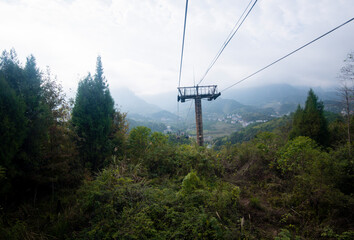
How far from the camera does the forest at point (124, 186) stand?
9.04ft

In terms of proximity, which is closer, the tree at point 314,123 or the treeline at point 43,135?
the treeline at point 43,135

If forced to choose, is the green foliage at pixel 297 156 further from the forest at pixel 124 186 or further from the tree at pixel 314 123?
the tree at pixel 314 123

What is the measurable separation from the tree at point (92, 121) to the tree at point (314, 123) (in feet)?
51.1

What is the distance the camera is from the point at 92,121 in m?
5.29

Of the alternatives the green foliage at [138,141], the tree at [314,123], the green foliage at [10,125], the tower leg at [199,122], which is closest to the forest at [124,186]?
the green foliage at [10,125]

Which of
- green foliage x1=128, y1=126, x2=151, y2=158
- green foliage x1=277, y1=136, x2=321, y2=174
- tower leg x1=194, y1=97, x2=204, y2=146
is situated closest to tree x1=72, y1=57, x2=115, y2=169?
green foliage x1=128, y1=126, x2=151, y2=158

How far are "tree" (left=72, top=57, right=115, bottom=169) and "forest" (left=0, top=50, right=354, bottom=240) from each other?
0.03 meters

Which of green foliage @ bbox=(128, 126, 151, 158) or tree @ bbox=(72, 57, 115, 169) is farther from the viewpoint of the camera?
green foliage @ bbox=(128, 126, 151, 158)

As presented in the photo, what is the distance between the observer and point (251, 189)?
479 cm

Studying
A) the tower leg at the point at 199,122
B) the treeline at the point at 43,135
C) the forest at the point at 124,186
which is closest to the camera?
the forest at the point at 124,186

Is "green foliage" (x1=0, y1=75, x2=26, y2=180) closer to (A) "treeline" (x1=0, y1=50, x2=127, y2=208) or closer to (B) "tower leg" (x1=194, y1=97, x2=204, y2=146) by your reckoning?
(A) "treeline" (x1=0, y1=50, x2=127, y2=208)

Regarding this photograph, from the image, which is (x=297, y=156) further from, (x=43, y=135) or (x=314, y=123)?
(x=314, y=123)

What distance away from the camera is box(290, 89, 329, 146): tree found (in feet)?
40.7

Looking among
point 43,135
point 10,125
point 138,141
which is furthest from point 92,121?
point 10,125
